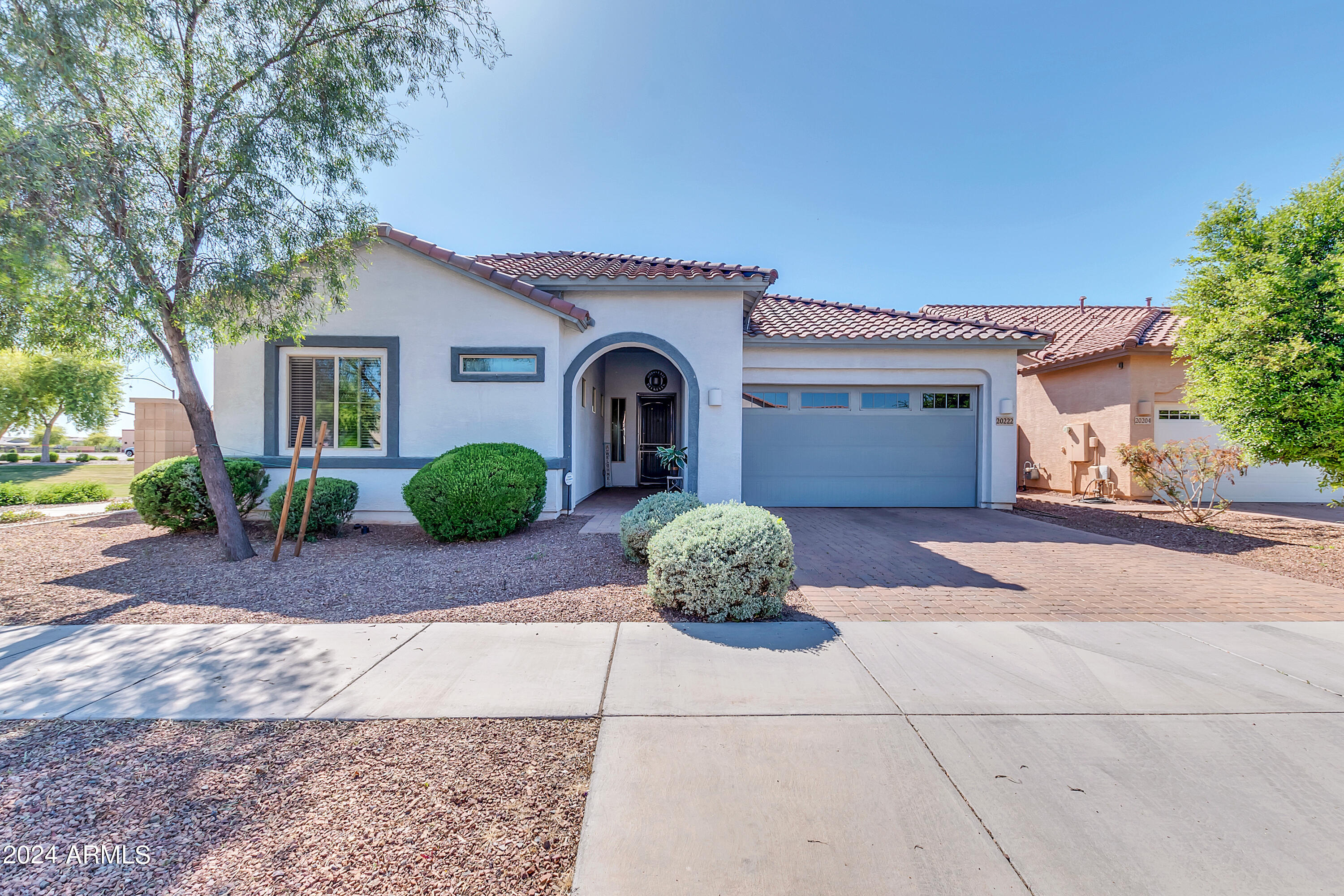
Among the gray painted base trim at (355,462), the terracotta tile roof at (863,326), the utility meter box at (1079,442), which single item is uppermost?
the terracotta tile roof at (863,326)

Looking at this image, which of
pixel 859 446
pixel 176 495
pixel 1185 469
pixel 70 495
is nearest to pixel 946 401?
pixel 859 446

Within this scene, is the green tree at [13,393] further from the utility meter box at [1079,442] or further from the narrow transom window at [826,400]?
the utility meter box at [1079,442]

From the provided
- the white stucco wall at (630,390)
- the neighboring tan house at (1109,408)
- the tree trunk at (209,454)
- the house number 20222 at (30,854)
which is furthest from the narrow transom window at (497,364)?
the neighboring tan house at (1109,408)

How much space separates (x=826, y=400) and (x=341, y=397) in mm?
9234

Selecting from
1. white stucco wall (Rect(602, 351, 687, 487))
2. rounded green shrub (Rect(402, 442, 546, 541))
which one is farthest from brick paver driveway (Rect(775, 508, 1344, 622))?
white stucco wall (Rect(602, 351, 687, 487))

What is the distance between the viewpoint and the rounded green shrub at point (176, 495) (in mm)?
7496

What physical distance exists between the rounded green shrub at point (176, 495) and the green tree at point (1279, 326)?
45.2ft

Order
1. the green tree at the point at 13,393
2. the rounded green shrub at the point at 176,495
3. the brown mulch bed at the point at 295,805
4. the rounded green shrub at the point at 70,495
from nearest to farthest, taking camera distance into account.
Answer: the brown mulch bed at the point at 295,805 → the rounded green shrub at the point at 176,495 → the rounded green shrub at the point at 70,495 → the green tree at the point at 13,393

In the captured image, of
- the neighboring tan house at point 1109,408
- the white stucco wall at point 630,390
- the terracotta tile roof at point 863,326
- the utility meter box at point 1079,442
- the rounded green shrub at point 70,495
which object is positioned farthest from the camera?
the white stucco wall at point 630,390

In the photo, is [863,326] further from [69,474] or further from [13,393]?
[13,393]

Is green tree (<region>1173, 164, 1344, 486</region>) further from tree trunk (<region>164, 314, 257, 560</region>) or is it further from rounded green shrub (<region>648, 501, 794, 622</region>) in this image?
tree trunk (<region>164, 314, 257, 560</region>)

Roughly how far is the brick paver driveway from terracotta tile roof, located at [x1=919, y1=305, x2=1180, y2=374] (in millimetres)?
6056

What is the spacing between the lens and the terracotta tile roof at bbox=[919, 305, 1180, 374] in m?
12.5

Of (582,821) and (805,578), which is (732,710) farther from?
(805,578)
